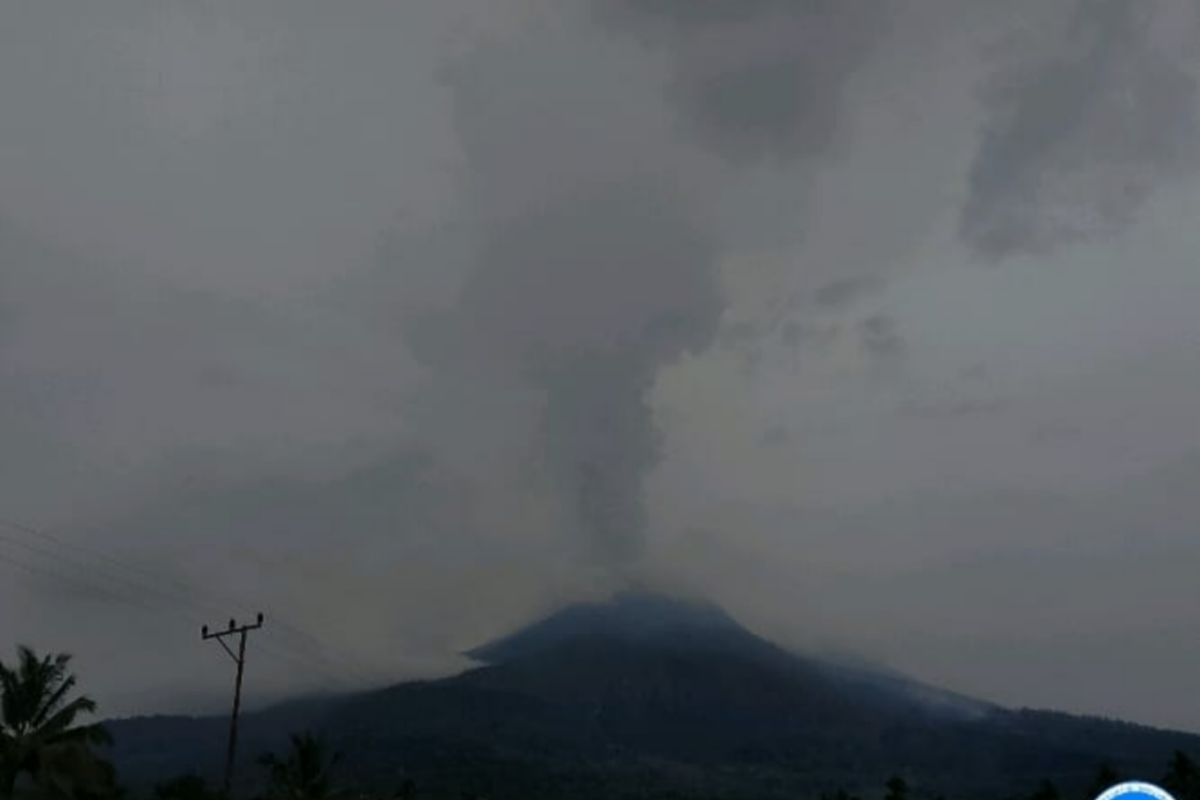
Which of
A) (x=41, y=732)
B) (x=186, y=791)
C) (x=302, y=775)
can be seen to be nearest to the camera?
(x=41, y=732)

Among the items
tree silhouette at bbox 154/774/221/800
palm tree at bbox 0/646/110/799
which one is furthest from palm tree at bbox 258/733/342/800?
palm tree at bbox 0/646/110/799

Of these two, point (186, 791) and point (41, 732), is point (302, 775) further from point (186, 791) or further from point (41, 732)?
point (41, 732)

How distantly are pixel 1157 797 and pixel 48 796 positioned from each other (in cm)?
4127

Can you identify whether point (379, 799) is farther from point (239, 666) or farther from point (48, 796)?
point (48, 796)

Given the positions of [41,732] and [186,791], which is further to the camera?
[186,791]

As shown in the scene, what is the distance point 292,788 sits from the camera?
65625 millimetres

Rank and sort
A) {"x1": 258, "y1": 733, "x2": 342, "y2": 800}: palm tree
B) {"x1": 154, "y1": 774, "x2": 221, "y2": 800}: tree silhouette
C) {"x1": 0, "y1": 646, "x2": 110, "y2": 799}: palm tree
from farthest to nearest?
{"x1": 258, "y1": 733, "x2": 342, "y2": 800}: palm tree → {"x1": 154, "y1": 774, "x2": 221, "y2": 800}: tree silhouette → {"x1": 0, "y1": 646, "x2": 110, "y2": 799}: palm tree

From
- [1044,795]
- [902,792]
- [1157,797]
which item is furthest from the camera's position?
[902,792]

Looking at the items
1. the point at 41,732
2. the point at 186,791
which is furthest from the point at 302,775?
the point at 41,732

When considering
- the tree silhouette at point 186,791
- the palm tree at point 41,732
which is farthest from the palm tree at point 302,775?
the palm tree at point 41,732

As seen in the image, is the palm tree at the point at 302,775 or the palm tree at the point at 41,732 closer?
the palm tree at the point at 41,732

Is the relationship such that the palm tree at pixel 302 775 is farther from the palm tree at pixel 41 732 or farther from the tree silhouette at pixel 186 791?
the palm tree at pixel 41 732

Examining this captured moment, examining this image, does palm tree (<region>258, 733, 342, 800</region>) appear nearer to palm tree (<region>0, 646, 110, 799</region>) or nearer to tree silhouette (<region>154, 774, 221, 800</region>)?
tree silhouette (<region>154, 774, 221, 800</region>)

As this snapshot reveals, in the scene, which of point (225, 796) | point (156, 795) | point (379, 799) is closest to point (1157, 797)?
point (225, 796)
